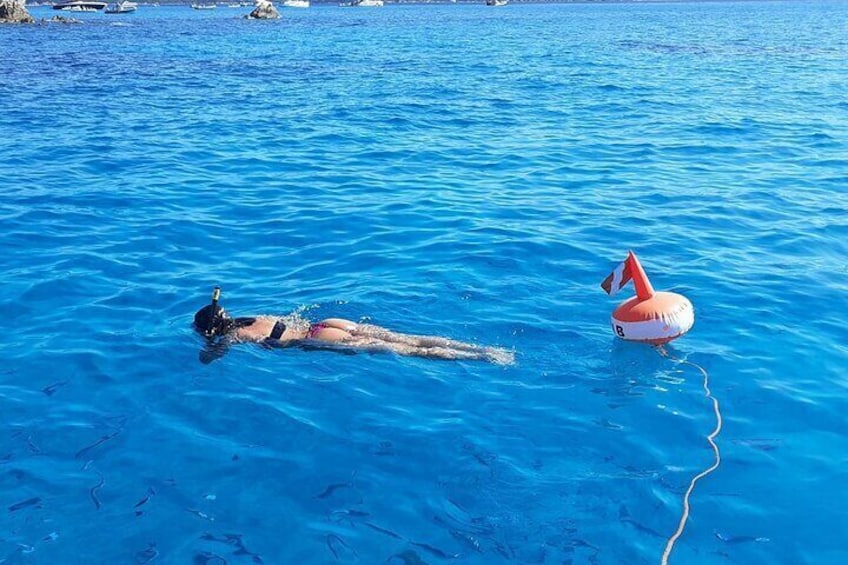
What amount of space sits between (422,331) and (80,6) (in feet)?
339

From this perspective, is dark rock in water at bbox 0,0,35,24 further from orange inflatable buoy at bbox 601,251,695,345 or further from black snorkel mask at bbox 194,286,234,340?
orange inflatable buoy at bbox 601,251,695,345

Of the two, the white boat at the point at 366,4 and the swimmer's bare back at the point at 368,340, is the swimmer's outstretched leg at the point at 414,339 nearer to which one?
the swimmer's bare back at the point at 368,340

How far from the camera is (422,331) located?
1009cm

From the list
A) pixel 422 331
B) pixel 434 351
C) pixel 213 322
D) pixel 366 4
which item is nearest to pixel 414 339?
pixel 434 351

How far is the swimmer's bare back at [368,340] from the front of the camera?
368 inches

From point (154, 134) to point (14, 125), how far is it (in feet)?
13.1

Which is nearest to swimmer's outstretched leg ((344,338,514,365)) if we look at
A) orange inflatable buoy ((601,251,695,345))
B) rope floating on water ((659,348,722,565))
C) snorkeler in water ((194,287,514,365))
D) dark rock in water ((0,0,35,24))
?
snorkeler in water ((194,287,514,365))

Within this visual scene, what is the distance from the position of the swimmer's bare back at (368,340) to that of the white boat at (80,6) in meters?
96.5

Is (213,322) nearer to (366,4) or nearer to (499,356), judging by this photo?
(499,356)

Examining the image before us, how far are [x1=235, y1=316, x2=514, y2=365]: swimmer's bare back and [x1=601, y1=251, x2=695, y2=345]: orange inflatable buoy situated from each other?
4.33 feet

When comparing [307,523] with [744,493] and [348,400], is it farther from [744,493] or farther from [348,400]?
[744,493]

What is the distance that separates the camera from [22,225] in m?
14.2

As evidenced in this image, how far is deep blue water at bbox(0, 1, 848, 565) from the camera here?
269 inches

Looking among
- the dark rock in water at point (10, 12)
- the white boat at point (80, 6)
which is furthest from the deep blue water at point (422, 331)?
the white boat at point (80, 6)
